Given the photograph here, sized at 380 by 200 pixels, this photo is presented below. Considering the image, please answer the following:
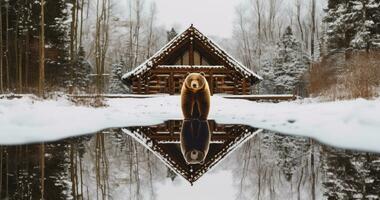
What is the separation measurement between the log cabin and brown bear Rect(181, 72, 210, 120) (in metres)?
15.1

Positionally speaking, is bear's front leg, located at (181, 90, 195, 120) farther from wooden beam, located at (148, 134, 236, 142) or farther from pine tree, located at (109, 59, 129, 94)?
pine tree, located at (109, 59, 129, 94)

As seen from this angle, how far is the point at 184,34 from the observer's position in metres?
28.2

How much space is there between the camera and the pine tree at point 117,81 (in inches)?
2100

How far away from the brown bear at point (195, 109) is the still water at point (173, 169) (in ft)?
1.78

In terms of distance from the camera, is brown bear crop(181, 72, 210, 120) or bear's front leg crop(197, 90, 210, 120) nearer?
brown bear crop(181, 72, 210, 120)

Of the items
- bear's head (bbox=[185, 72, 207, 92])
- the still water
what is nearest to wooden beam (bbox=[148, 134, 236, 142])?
the still water

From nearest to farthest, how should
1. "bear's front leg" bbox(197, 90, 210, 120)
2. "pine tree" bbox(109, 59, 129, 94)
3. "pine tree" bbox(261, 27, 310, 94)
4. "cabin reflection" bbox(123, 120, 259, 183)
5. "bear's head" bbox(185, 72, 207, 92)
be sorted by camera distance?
1. "cabin reflection" bbox(123, 120, 259, 183)
2. "bear's head" bbox(185, 72, 207, 92)
3. "bear's front leg" bbox(197, 90, 210, 120)
4. "pine tree" bbox(261, 27, 310, 94)
5. "pine tree" bbox(109, 59, 129, 94)

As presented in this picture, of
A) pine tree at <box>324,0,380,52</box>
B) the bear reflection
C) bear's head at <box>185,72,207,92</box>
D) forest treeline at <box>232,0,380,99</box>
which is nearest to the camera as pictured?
the bear reflection

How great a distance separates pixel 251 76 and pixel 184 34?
542 centimetres

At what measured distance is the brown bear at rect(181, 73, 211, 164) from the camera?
892cm

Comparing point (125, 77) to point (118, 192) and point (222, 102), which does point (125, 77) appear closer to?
point (222, 102)

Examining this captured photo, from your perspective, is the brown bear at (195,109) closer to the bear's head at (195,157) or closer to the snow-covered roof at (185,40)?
the bear's head at (195,157)

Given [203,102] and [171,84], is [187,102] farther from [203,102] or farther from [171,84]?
[171,84]

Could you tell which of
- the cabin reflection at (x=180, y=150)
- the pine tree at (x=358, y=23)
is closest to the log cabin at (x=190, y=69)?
the pine tree at (x=358, y=23)
